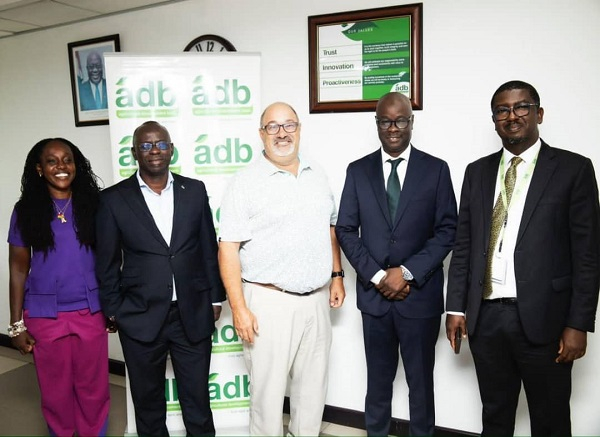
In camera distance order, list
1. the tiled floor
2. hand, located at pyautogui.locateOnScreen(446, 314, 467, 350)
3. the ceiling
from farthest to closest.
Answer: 1. the ceiling
2. the tiled floor
3. hand, located at pyautogui.locateOnScreen(446, 314, 467, 350)

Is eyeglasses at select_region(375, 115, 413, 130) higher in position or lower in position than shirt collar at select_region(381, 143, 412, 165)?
higher

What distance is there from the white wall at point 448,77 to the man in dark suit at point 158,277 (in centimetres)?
89

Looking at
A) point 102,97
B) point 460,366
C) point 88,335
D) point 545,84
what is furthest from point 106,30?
point 460,366

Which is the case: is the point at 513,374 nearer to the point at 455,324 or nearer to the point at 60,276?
the point at 455,324

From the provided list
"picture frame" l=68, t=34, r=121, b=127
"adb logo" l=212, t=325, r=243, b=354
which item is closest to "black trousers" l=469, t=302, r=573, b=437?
"adb logo" l=212, t=325, r=243, b=354

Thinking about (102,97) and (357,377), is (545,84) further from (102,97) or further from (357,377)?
(102,97)

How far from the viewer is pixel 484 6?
245 centimetres

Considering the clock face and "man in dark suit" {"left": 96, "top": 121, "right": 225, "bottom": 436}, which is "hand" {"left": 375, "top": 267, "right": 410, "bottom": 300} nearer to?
"man in dark suit" {"left": 96, "top": 121, "right": 225, "bottom": 436}

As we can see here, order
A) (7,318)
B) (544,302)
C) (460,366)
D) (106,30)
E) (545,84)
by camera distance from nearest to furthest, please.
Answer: (544,302), (545,84), (460,366), (106,30), (7,318)

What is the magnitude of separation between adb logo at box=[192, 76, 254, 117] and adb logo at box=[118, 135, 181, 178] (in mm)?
272

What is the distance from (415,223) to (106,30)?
266 cm

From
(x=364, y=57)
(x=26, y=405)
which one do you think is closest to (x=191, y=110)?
(x=364, y=57)

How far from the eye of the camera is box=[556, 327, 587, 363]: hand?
1.90m

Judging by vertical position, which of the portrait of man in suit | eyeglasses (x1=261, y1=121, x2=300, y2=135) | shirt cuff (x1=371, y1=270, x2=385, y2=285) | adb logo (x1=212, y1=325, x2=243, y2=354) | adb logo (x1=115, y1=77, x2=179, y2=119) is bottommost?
adb logo (x1=212, y1=325, x2=243, y2=354)
